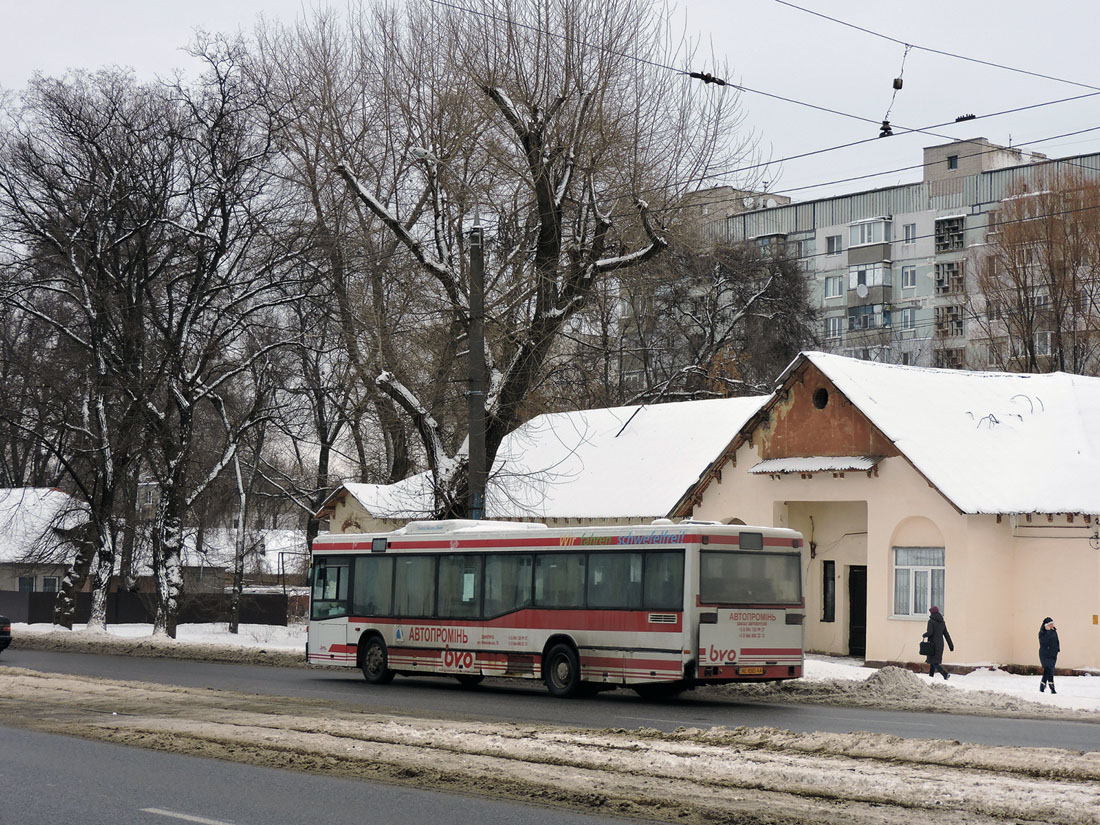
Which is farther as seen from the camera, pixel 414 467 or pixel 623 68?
pixel 414 467

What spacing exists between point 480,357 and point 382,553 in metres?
4.24

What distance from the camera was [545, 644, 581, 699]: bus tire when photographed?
2194 centimetres

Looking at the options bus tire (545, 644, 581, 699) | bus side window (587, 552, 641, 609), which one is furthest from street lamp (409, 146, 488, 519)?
bus side window (587, 552, 641, 609)

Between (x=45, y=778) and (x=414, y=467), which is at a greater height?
(x=414, y=467)

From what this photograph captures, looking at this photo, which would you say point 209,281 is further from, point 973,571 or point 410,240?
point 973,571

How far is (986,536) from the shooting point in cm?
3045

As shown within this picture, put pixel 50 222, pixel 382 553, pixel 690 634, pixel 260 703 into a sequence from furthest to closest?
pixel 50 222, pixel 382 553, pixel 690 634, pixel 260 703

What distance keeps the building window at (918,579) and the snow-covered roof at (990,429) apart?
6.53 ft

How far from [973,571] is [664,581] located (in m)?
11.9

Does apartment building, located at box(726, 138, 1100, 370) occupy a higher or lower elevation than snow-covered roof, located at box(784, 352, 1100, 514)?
higher

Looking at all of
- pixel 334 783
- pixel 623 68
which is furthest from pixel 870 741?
pixel 623 68

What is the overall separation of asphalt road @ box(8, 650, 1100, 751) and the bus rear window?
1.62m

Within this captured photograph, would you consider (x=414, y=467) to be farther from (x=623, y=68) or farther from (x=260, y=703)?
(x=260, y=703)

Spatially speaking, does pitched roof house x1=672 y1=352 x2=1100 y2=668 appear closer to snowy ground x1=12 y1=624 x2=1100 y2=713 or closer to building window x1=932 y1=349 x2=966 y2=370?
snowy ground x1=12 y1=624 x2=1100 y2=713
